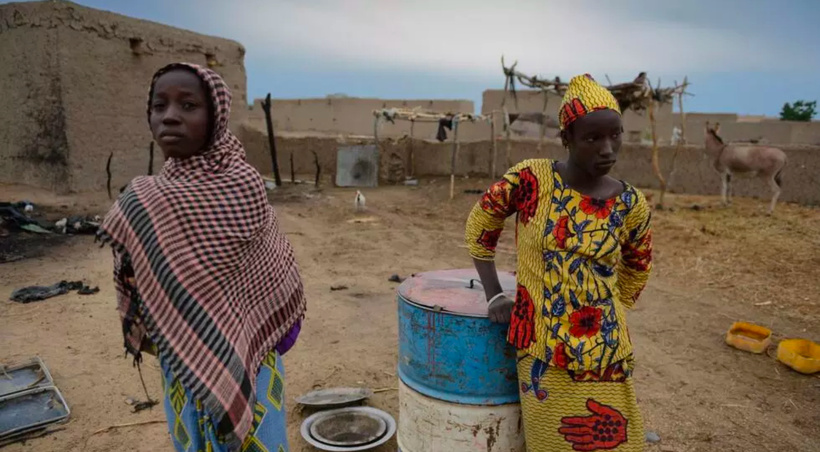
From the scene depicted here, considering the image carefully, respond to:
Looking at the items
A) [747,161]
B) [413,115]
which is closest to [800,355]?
[747,161]

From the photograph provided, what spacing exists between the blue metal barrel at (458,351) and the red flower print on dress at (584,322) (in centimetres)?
34

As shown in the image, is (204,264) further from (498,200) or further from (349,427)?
(349,427)

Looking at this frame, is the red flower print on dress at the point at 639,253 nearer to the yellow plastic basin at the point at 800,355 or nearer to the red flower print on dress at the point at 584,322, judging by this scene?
the red flower print on dress at the point at 584,322

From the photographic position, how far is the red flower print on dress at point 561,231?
5.40 feet

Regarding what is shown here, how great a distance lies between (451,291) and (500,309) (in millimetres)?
358

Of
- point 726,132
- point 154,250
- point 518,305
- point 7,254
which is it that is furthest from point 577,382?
point 726,132

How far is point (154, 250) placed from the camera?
139 cm

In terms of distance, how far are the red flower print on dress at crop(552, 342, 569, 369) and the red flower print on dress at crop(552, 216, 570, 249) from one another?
0.96 ft

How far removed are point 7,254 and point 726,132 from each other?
1765cm

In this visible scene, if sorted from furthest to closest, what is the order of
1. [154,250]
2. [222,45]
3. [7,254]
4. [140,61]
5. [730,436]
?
[222,45]
[140,61]
[7,254]
[730,436]
[154,250]

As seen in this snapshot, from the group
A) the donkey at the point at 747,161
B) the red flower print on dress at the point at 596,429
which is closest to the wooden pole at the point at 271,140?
the donkey at the point at 747,161

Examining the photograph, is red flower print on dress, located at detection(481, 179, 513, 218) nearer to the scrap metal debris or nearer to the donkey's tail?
the scrap metal debris

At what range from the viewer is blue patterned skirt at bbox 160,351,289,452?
59.6 inches

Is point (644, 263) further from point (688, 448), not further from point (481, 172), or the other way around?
point (481, 172)
